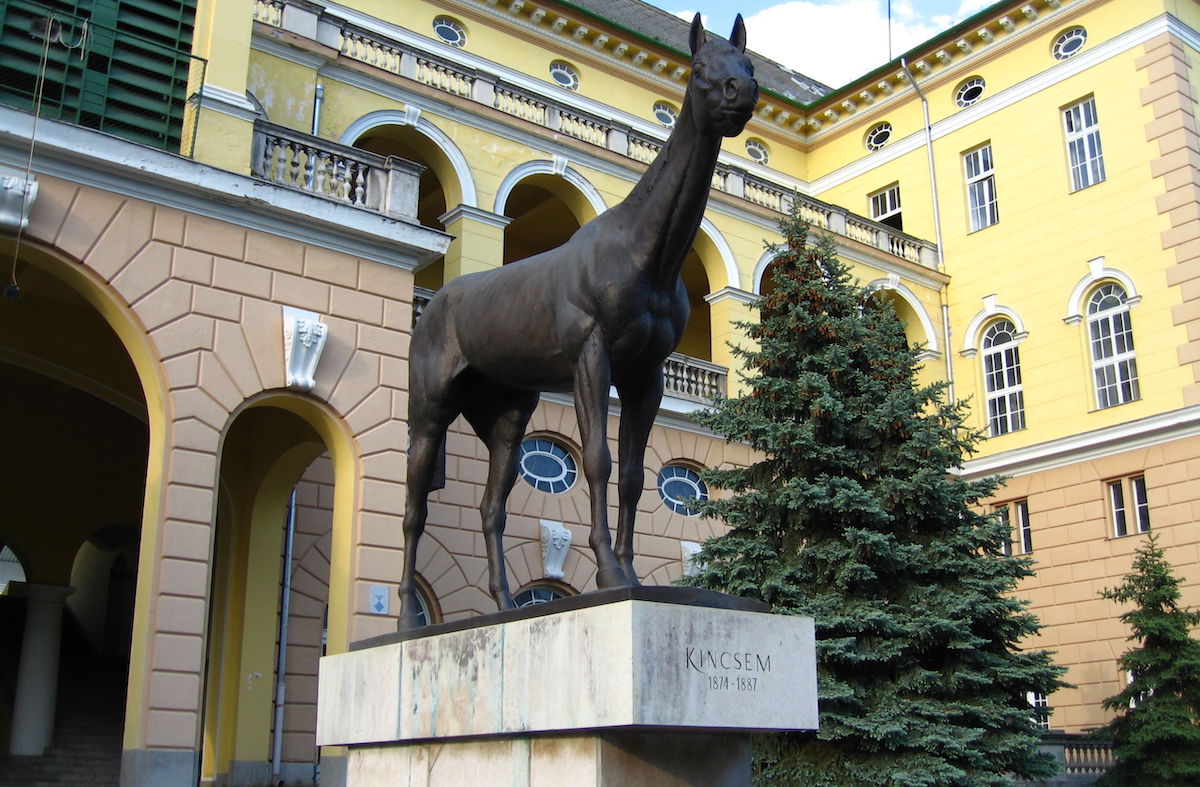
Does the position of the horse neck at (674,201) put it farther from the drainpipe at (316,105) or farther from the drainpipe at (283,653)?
the drainpipe at (316,105)

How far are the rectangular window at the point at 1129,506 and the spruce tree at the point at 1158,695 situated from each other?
4748 millimetres

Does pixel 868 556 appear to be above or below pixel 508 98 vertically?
below

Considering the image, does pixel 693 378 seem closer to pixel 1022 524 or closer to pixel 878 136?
pixel 1022 524

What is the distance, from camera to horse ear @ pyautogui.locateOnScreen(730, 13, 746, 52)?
6984 millimetres

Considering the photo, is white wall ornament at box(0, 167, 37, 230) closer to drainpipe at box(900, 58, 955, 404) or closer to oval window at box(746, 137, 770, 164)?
drainpipe at box(900, 58, 955, 404)

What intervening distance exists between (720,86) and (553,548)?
47.6 ft

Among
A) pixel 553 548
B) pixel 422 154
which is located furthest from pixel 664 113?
pixel 553 548

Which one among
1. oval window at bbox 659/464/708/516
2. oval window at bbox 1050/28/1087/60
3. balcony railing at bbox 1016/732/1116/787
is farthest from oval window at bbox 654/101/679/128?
balcony railing at bbox 1016/732/1116/787

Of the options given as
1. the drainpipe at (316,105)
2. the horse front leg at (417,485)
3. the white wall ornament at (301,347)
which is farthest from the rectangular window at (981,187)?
the horse front leg at (417,485)

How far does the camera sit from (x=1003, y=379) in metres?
28.5

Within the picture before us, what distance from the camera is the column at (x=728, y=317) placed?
2502cm

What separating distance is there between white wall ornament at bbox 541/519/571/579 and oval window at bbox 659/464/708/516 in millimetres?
2653

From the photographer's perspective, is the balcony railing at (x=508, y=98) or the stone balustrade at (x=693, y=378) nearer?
the balcony railing at (x=508, y=98)

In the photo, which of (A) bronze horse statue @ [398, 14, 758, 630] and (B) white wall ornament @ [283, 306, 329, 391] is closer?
(A) bronze horse statue @ [398, 14, 758, 630]
